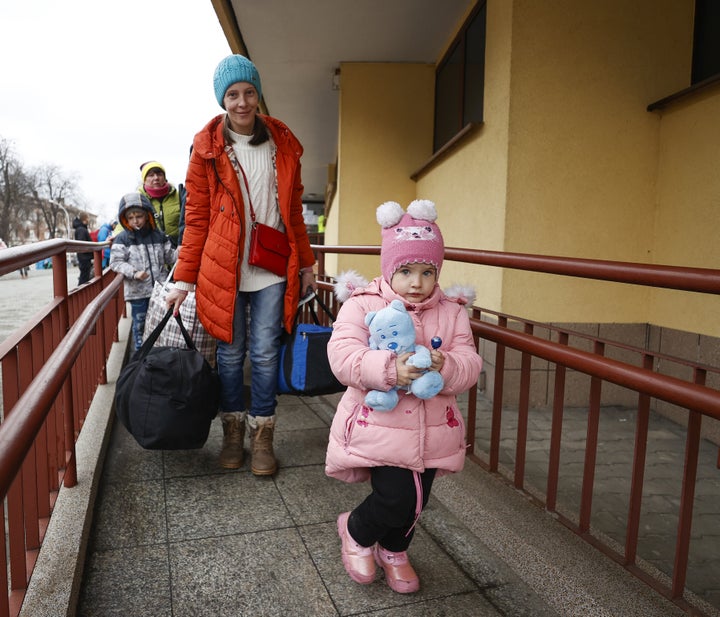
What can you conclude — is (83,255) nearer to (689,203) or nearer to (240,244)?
(240,244)

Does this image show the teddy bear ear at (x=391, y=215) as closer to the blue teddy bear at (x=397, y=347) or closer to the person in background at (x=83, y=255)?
the blue teddy bear at (x=397, y=347)

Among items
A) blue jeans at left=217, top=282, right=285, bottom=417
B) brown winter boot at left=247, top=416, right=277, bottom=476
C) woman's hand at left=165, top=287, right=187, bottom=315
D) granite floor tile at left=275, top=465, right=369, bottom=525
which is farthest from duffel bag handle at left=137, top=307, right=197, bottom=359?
granite floor tile at left=275, top=465, right=369, bottom=525

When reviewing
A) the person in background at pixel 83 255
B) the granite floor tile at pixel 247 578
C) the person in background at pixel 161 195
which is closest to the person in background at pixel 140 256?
the person in background at pixel 161 195

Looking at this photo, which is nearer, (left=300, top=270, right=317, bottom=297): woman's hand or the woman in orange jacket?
the woman in orange jacket

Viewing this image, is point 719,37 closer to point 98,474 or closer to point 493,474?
point 493,474

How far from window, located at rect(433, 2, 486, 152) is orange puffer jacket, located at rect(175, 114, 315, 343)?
11.9 ft

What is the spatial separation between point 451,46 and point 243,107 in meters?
5.35

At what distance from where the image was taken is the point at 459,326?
1.87 meters

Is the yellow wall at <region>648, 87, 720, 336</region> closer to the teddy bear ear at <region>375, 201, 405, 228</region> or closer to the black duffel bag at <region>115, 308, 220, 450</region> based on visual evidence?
the teddy bear ear at <region>375, 201, 405, 228</region>

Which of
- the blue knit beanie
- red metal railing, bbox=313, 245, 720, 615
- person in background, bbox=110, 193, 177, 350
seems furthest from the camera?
person in background, bbox=110, 193, 177, 350

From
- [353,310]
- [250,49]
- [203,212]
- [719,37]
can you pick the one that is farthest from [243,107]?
[250,49]

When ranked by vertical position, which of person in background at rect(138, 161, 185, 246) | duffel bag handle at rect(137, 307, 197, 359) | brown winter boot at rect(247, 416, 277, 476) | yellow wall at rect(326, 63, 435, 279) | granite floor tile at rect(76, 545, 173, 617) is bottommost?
granite floor tile at rect(76, 545, 173, 617)

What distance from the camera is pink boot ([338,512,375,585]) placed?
1933mm

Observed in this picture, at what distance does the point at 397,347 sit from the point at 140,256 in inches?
150
